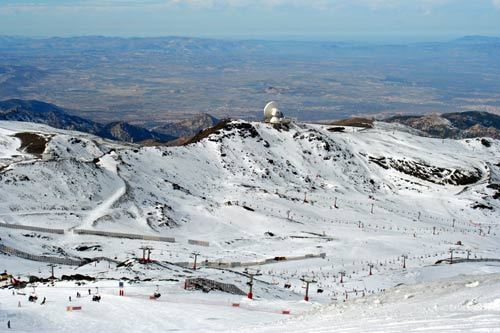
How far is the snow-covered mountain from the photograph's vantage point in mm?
66562

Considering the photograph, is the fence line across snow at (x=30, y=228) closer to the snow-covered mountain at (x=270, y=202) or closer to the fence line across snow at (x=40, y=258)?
the snow-covered mountain at (x=270, y=202)

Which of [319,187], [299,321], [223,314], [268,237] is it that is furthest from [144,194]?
[299,321]

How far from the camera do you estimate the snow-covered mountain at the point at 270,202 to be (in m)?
66.6

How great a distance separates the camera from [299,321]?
3023 centimetres

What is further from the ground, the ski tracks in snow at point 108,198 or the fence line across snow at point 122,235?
the ski tracks in snow at point 108,198

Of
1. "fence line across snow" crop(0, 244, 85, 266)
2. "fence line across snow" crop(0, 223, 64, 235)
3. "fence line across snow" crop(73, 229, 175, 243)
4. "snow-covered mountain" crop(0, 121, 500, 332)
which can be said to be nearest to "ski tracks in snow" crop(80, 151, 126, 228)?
"snow-covered mountain" crop(0, 121, 500, 332)

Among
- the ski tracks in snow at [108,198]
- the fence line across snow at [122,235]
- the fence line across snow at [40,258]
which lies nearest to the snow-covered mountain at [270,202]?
the ski tracks in snow at [108,198]

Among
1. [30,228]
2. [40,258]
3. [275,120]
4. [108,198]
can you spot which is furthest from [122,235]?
[275,120]

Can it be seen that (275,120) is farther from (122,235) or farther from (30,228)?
(30,228)

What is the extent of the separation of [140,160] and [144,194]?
1323 cm

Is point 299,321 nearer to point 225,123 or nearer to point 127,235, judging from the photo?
point 127,235

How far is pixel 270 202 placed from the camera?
94.4 m

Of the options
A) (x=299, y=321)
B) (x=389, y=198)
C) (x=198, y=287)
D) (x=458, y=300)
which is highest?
(x=458, y=300)

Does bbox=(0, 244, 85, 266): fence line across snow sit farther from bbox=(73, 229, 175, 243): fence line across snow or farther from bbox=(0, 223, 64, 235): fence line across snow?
bbox=(73, 229, 175, 243): fence line across snow
